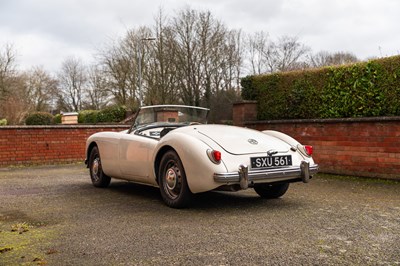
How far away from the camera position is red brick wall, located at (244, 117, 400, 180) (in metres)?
7.29

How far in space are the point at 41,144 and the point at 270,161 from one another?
8.11 metres

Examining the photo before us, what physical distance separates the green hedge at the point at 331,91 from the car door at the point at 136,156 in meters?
4.45

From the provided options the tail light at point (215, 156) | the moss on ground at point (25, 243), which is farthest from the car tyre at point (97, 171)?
the tail light at point (215, 156)

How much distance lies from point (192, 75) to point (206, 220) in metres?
29.9

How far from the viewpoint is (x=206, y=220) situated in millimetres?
4320

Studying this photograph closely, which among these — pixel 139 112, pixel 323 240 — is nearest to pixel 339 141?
pixel 139 112

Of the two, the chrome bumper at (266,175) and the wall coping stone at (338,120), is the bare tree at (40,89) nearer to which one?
the wall coping stone at (338,120)

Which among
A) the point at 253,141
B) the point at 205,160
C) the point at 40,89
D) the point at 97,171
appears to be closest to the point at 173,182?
the point at 205,160

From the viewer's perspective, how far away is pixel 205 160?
4.58 metres

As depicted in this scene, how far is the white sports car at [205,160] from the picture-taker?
4578mm

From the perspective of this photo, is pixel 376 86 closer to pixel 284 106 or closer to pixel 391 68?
pixel 391 68

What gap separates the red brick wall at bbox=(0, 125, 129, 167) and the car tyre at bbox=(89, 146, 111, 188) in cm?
460

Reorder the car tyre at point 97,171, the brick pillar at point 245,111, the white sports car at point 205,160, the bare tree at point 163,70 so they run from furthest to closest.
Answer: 1. the bare tree at point 163,70
2. the brick pillar at point 245,111
3. the car tyre at point 97,171
4. the white sports car at point 205,160

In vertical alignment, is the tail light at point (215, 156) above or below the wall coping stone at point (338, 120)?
below
